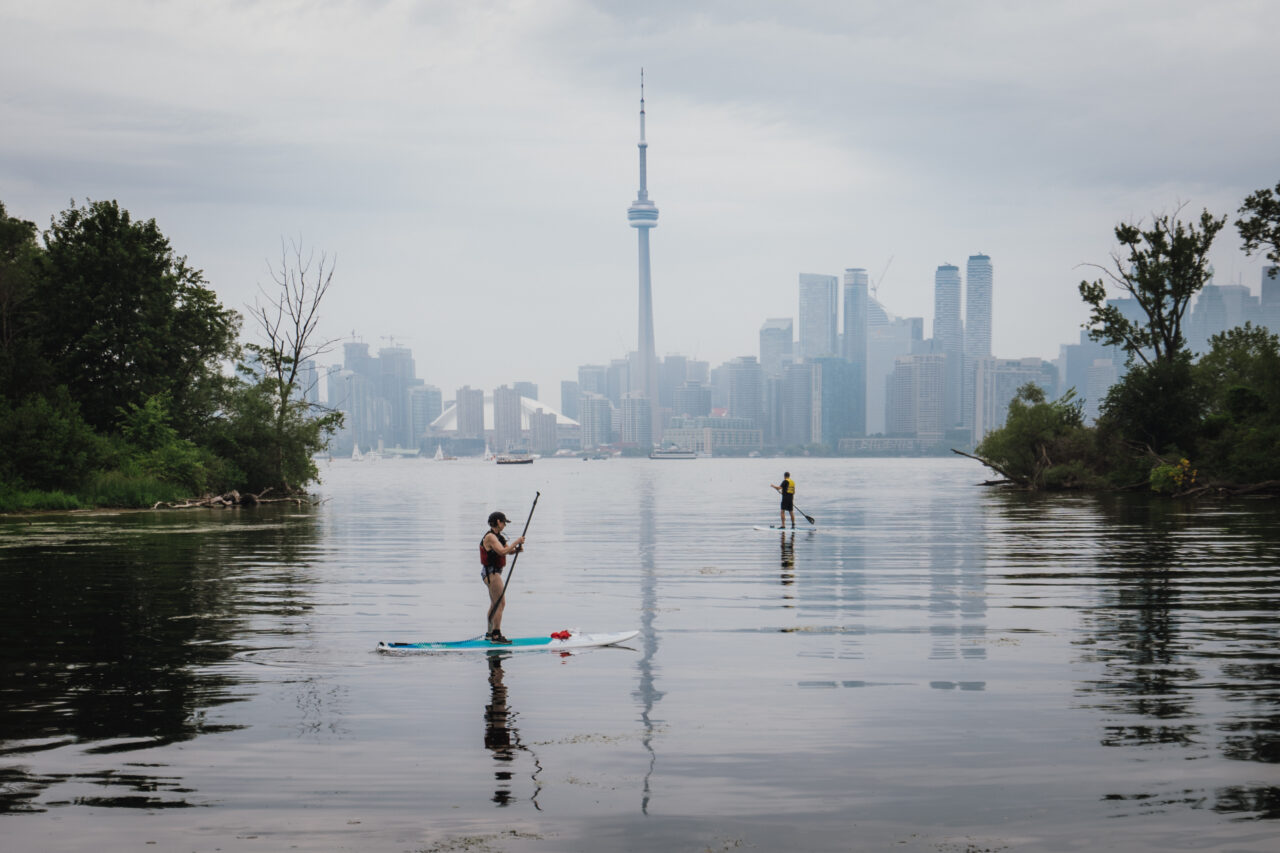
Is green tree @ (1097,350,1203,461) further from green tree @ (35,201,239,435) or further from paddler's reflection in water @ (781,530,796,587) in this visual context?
green tree @ (35,201,239,435)

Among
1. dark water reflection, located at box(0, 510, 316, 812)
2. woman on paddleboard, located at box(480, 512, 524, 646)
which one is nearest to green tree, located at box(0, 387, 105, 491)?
dark water reflection, located at box(0, 510, 316, 812)

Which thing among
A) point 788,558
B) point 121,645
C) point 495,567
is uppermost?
point 495,567

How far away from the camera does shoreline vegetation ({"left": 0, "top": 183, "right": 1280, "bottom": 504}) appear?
61219mm

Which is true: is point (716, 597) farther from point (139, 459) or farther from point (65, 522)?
point (139, 459)

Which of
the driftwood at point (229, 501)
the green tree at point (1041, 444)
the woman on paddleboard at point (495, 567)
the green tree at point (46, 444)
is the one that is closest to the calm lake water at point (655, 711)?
the woman on paddleboard at point (495, 567)

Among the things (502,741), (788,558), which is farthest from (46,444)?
(502,741)

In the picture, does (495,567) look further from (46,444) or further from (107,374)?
(107,374)

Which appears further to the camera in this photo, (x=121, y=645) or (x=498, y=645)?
(x=121, y=645)

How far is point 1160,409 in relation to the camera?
80.2m

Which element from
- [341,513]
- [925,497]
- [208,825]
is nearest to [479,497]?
[341,513]

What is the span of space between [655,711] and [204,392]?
66.3m

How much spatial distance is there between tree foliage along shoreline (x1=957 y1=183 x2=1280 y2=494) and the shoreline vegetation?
14 cm

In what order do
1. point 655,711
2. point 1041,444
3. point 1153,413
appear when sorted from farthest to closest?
point 1041,444
point 1153,413
point 655,711

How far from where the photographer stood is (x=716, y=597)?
24.0 meters
